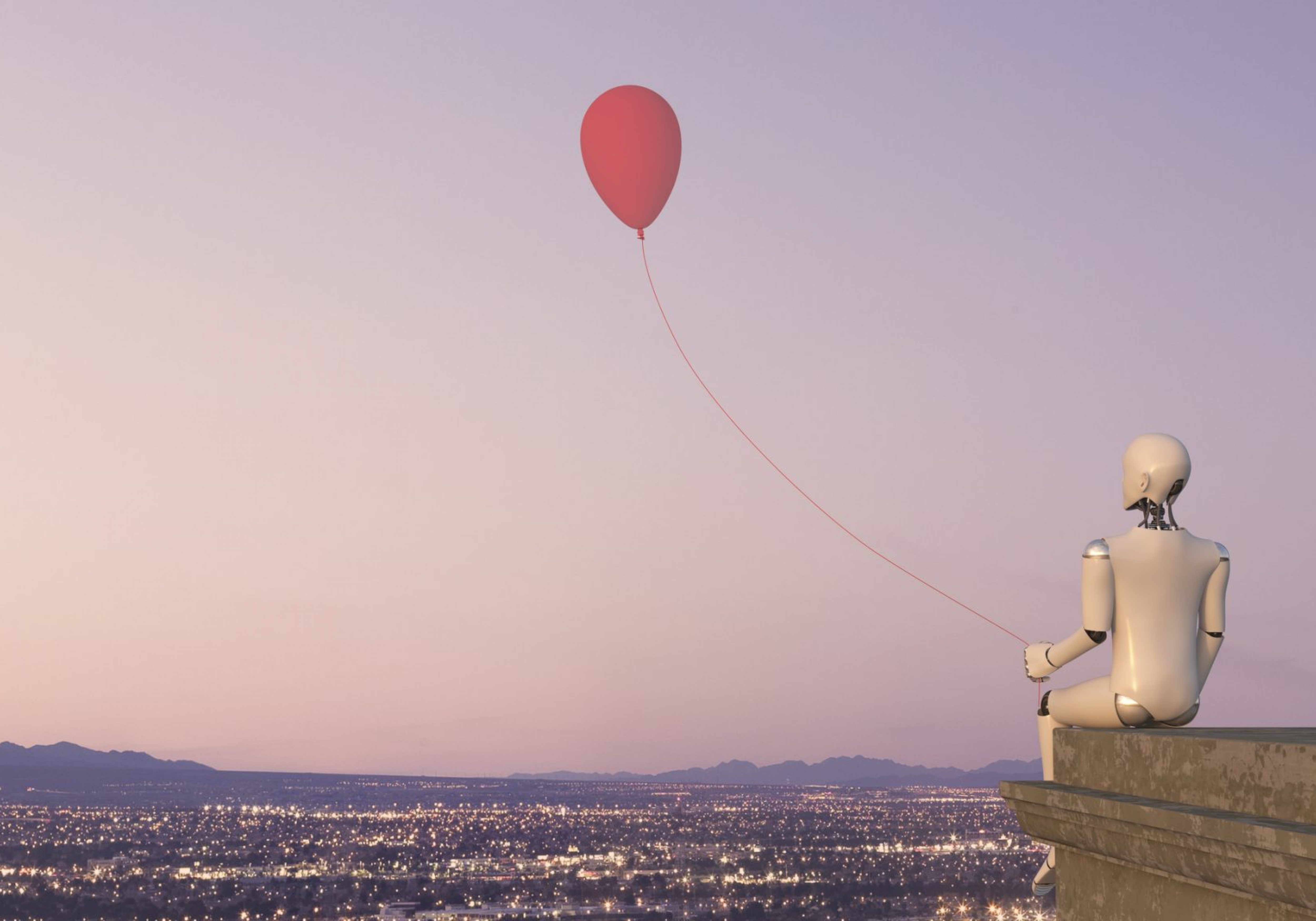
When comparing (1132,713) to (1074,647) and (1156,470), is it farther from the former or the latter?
(1156,470)

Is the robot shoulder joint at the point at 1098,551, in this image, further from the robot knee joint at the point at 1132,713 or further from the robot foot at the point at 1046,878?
the robot foot at the point at 1046,878

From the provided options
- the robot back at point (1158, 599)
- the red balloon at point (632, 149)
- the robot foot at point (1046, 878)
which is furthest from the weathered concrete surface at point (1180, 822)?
the red balloon at point (632, 149)

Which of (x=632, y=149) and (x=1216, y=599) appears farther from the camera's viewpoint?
(x=632, y=149)

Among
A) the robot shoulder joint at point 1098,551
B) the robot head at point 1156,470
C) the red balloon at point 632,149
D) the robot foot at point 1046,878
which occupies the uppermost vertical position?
the red balloon at point 632,149

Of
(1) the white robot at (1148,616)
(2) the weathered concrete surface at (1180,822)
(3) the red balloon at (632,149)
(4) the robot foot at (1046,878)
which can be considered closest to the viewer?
(2) the weathered concrete surface at (1180,822)

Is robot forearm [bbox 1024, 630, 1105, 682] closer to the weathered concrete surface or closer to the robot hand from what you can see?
the robot hand

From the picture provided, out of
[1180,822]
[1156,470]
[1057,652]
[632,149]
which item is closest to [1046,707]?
[1057,652]

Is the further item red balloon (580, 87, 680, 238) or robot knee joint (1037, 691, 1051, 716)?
red balloon (580, 87, 680, 238)

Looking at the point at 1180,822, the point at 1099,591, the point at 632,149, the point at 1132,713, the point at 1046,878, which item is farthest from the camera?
the point at 632,149

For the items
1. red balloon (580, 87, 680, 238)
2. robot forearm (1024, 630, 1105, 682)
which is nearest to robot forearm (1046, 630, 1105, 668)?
robot forearm (1024, 630, 1105, 682)
